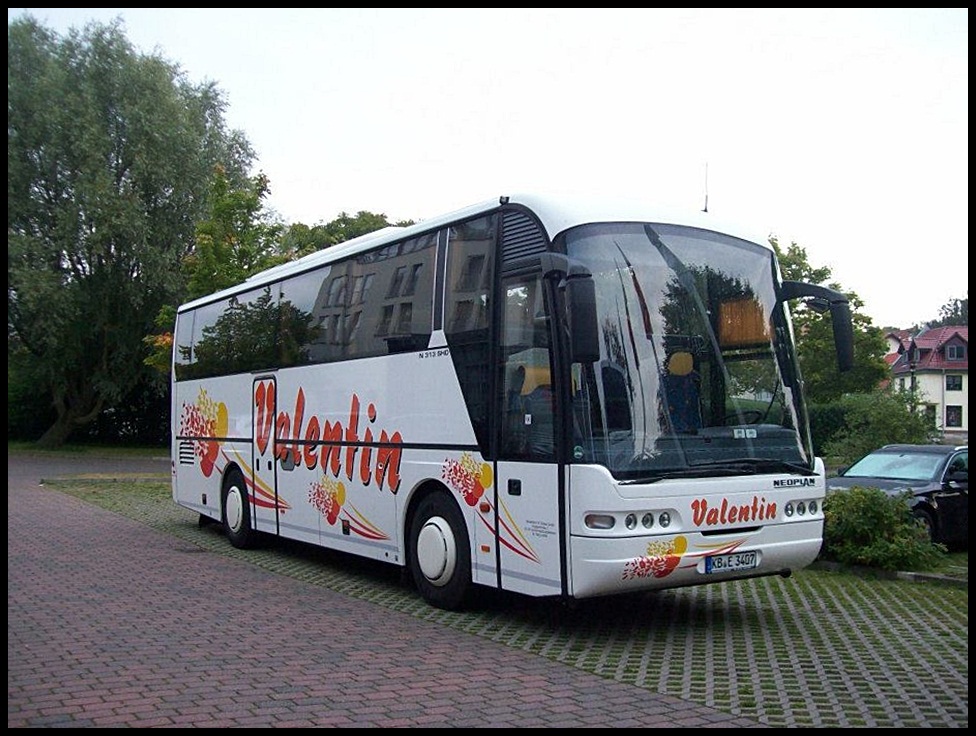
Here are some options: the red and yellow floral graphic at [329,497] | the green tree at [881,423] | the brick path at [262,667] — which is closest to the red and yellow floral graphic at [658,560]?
the brick path at [262,667]

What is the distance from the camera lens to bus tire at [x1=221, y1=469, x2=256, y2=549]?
15.2 metres

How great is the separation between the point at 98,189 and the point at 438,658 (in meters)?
32.9

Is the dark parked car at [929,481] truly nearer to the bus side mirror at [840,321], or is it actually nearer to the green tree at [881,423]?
the bus side mirror at [840,321]

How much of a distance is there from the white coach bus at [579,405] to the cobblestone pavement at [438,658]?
0.61 m

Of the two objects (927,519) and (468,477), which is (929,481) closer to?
(927,519)

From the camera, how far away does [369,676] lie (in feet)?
24.5

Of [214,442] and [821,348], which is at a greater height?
[821,348]

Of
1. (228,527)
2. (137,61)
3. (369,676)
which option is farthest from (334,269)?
(137,61)

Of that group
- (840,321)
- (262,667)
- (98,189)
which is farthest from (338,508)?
(98,189)

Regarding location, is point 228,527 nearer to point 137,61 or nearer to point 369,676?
point 369,676

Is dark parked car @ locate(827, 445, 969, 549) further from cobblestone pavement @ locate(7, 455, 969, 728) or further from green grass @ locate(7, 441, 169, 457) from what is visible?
green grass @ locate(7, 441, 169, 457)

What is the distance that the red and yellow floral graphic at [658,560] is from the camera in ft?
27.0

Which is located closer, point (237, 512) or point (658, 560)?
point (658, 560)

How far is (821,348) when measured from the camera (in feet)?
157
